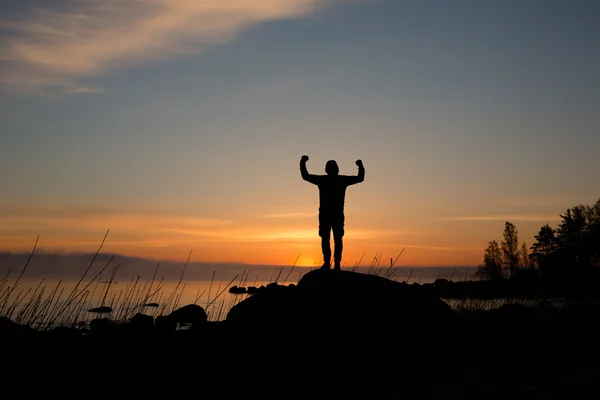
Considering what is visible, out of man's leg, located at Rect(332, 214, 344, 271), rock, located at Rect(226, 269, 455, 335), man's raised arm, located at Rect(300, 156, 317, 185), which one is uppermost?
man's raised arm, located at Rect(300, 156, 317, 185)

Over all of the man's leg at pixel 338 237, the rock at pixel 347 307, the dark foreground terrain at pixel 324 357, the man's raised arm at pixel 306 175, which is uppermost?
the man's raised arm at pixel 306 175

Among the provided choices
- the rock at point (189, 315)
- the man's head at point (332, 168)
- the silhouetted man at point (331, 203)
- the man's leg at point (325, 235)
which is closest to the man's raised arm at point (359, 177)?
the silhouetted man at point (331, 203)

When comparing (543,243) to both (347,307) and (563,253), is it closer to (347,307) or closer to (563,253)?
(563,253)

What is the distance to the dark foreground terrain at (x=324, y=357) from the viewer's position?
8078 millimetres

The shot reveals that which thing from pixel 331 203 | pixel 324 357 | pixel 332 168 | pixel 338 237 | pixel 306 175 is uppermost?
pixel 332 168

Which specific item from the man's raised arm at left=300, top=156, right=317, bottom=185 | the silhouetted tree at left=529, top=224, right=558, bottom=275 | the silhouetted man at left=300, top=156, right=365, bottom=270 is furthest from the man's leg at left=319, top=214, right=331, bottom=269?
the silhouetted tree at left=529, top=224, right=558, bottom=275

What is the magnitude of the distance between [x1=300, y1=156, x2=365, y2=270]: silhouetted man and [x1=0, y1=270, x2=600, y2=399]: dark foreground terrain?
72.3 inches

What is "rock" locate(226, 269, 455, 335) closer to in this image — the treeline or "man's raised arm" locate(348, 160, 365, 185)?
"man's raised arm" locate(348, 160, 365, 185)

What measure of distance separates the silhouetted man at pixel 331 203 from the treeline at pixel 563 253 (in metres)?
19.9

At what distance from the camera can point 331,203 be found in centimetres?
1236

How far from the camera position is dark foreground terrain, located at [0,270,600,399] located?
808 cm

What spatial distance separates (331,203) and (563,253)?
64.8 meters

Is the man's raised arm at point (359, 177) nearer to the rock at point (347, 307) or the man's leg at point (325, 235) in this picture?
the man's leg at point (325, 235)

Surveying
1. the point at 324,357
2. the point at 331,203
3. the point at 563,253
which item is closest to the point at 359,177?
the point at 331,203
